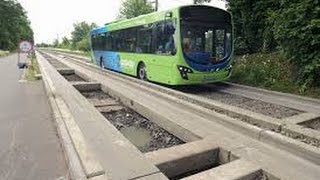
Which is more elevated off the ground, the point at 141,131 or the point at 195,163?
the point at 195,163

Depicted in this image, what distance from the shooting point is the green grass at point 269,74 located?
13.5 metres

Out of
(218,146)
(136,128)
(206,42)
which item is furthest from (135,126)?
(206,42)

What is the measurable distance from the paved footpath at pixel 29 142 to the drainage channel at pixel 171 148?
1527mm

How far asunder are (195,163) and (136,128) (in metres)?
3.25

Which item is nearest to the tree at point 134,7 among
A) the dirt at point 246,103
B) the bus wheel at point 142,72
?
the bus wheel at point 142,72

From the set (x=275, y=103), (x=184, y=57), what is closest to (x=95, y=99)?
(x=184, y=57)

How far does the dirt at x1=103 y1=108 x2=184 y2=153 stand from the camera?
7793mm

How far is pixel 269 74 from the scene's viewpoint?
49.4 feet

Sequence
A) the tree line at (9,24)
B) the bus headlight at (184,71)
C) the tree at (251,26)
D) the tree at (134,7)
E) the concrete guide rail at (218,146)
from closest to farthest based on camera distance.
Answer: the concrete guide rail at (218,146) < the bus headlight at (184,71) < the tree at (251,26) < the tree at (134,7) < the tree line at (9,24)

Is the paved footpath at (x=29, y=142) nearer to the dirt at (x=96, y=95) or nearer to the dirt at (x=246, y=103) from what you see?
the dirt at (x=96, y=95)

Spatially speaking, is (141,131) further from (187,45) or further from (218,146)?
(187,45)

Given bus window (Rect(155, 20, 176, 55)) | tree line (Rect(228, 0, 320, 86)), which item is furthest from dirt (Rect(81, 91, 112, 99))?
tree line (Rect(228, 0, 320, 86))

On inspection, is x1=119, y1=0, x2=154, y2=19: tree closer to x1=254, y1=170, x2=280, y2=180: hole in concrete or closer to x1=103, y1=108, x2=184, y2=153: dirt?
x1=103, y1=108, x2=184, y2=153: dirt

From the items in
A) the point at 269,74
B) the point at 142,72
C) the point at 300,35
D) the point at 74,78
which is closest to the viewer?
the point at 300,35
